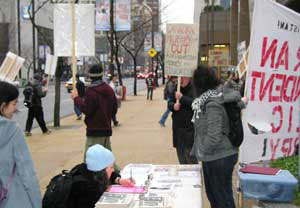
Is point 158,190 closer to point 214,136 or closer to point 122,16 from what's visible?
point 214,136

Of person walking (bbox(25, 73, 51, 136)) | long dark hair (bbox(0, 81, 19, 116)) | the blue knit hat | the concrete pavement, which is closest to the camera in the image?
long dark hair (bbox(0, 81, 19, 116))

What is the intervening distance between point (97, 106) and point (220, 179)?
7.19 feet

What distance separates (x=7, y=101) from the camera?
11.1ft

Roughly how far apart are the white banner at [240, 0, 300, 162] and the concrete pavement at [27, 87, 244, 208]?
1127mm

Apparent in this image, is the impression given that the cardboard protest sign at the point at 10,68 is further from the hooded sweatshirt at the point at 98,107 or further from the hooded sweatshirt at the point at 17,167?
the hooded sweatshirt at the point at 98,107

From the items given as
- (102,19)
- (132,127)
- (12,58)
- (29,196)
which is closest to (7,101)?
(29,196)

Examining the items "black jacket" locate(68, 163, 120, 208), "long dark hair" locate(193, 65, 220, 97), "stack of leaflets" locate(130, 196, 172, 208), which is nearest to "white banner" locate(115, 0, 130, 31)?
"long dark hair" locate(193, 65, 220, 97)

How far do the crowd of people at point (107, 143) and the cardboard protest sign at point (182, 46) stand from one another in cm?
31

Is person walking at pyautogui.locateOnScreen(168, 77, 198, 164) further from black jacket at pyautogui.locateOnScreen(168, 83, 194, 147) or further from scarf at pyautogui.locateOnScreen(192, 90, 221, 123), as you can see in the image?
scarf at pyautogui.locateOnScreen(192, 90, 221, 123)

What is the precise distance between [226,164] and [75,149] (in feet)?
20.9

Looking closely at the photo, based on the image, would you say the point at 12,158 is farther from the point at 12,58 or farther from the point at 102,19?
the point at 102,19

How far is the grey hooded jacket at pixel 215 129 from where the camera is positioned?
4387 millimetres

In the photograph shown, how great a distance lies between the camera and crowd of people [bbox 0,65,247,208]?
329cm

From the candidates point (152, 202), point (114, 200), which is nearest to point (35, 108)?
point (114, 200)
